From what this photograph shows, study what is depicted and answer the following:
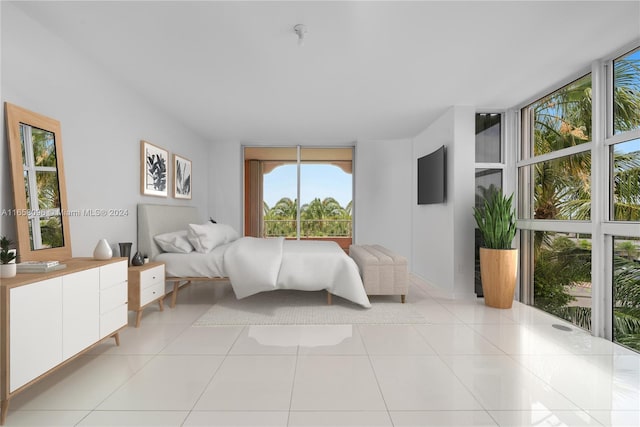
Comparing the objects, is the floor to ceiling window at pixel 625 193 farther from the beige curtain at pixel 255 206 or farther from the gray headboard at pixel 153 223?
the beige curtain at pixel 255 206

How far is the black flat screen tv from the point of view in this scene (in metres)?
4.67

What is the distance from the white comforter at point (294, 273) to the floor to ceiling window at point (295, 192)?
120 inches

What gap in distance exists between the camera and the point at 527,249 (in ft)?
13.7

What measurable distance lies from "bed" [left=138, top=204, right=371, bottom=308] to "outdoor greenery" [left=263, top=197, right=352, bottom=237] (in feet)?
9.15

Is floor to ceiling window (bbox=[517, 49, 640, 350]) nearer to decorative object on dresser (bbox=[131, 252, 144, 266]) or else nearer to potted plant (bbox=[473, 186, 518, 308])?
potted plant (bbox=[473, 186, 518, 308])

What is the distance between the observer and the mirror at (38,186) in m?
2.22

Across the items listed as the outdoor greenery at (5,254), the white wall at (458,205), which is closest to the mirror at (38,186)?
the outdoor greenery at (5,254)

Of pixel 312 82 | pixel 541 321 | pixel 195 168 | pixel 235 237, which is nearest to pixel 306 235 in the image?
pixel 235 237

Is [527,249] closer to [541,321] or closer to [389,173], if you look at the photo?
[541,321]

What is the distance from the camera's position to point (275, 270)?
371 cm

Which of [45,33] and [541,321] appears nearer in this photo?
[45,33]

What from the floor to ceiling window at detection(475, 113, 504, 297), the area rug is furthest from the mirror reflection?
the floor to ceiling window at detection(475, 113, 504, 297)

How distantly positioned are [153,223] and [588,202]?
456cm

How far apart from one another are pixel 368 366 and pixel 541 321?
86.0 inches
